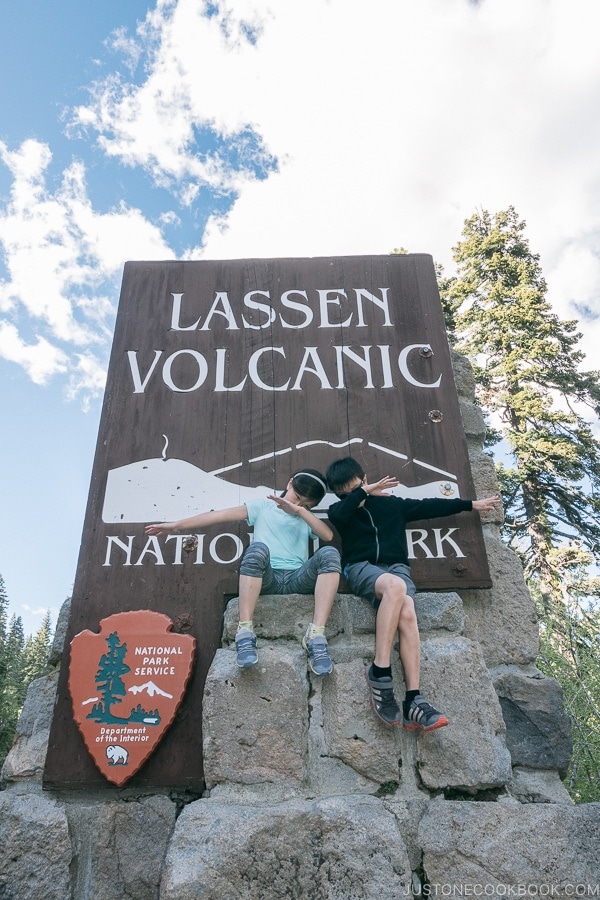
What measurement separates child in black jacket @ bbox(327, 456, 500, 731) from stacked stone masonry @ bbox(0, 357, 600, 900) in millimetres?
82

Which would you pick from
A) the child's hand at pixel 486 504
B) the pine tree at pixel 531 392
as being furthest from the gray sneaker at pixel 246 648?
the pine tree at pixel 531 392

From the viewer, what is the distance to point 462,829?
203cm

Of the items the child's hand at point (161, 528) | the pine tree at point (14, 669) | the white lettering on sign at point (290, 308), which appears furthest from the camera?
the pine tree at point (14, 669)

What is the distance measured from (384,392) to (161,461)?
1.36 m

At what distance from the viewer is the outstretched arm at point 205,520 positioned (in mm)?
2869

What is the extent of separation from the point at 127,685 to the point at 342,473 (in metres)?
1.41

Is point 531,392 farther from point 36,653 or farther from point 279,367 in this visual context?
point 36,653

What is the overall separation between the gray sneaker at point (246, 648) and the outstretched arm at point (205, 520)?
64 cm

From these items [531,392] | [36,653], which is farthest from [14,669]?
[531,392]

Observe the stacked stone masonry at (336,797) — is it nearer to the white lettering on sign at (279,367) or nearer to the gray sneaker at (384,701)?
the gray sneaker at (384,701)

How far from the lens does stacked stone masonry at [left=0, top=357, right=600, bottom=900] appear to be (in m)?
1.92

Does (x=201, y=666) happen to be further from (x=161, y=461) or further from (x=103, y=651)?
(x=161, y=461)

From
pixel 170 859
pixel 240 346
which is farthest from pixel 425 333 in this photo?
pixel 170 859

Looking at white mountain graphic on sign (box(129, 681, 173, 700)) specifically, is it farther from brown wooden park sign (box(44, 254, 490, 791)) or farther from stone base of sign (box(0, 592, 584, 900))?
stone base of sign (box(0, 592, 584, 900))
